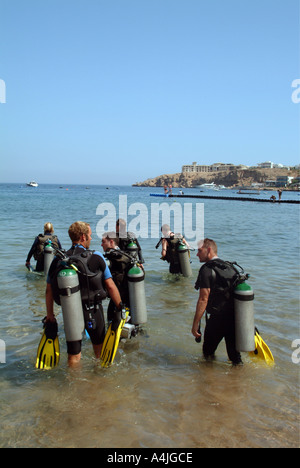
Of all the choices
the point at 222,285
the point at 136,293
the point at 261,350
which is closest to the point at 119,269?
the point at 136,293

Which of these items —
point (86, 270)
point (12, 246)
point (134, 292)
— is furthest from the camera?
point (12, 246)

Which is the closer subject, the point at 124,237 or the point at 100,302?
the point at 100,302

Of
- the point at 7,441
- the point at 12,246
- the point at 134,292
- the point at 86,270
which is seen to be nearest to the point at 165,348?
the point at 134,292

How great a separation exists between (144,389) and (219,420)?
3.51 feet

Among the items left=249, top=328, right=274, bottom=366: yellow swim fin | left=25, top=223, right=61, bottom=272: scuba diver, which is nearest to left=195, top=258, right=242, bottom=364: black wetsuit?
left=249, top=328, right=274, bottom=366: yellow swim fin

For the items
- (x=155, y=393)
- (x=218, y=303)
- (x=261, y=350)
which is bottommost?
(x=155, y=393)

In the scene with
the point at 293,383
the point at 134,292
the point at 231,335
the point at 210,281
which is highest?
the point at 210,281

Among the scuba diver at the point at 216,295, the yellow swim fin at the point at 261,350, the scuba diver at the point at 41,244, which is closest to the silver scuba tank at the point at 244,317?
the scuba diver at the point at 216,295

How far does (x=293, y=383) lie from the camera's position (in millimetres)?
4961

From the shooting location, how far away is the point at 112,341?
485 centimetres

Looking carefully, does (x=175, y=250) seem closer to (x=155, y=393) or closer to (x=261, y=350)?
(x=261, y=350)

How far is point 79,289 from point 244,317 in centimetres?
202

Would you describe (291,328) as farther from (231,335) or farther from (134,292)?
(134,292)

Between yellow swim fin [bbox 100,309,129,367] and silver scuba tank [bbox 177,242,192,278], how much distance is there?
190 inches
